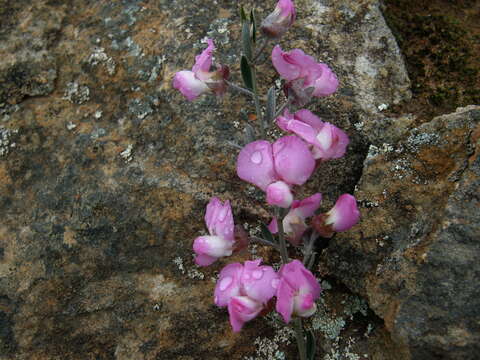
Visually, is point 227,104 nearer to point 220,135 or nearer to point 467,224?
point 220,135

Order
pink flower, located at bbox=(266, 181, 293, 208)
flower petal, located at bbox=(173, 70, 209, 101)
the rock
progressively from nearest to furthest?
pink flower, located at bbox=(266, 181, 293, 208) < the rock < flower petal, located at bbox=(173, 70, 209, 101)

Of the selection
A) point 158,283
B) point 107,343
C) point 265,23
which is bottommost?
point 107,343

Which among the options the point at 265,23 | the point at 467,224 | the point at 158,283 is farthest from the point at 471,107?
the point at 158,283

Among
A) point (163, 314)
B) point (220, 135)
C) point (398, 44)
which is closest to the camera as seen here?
point (163, 314)

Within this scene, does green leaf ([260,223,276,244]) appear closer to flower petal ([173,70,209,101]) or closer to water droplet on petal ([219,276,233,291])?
water droplet on petal ([219,276,233,291])

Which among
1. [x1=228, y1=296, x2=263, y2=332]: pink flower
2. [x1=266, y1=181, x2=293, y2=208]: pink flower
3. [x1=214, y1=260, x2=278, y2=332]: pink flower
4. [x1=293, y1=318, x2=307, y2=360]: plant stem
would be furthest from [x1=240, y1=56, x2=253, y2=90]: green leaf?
[x1=293, y1=318, x2=307, y2=360]: plant stem

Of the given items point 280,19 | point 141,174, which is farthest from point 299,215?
point 141,174
